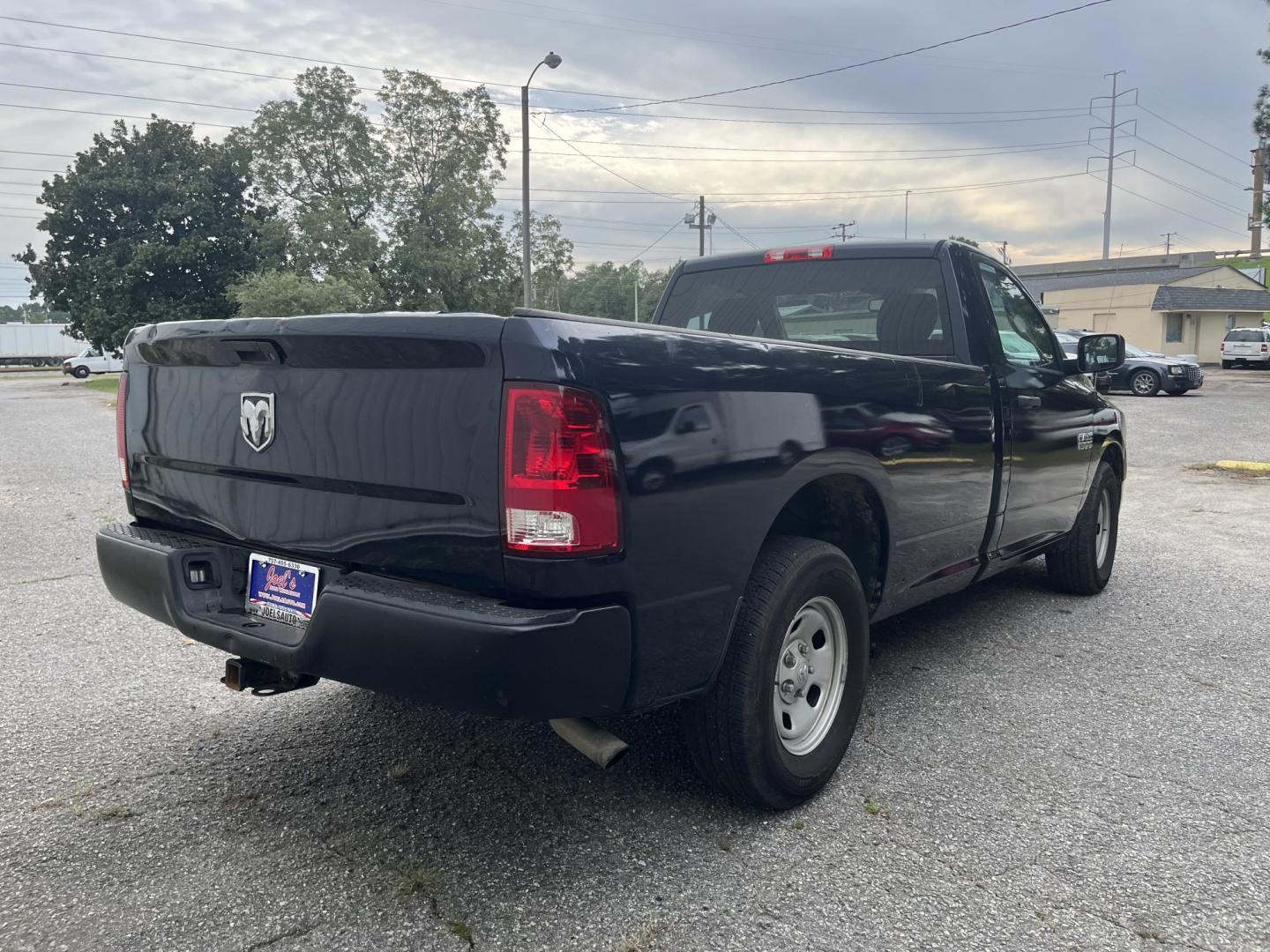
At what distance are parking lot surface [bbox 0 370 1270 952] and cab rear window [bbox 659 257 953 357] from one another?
59.1 inches

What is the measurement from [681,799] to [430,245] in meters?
42.0

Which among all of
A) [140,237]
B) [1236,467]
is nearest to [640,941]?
[1236,467]

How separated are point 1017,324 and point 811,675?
8.25 ft

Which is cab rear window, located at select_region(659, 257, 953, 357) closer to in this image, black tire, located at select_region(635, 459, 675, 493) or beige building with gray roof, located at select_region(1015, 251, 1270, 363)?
black tire, located at select_region(635, 459, 675, 493)

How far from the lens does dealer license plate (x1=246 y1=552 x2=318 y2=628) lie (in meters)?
2.60

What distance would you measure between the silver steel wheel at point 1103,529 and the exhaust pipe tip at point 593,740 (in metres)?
4.05

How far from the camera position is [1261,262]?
61.2 metres

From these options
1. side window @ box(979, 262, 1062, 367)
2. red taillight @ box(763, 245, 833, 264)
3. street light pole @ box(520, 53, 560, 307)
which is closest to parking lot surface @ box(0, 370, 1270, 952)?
side window @ box(979, 262, 1062, 367)

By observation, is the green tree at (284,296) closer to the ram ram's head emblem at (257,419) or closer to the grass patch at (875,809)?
the ram ram's head emblem at (257,419)

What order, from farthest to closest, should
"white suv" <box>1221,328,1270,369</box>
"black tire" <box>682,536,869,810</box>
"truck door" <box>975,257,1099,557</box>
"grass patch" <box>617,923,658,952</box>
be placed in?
"white suv" <box>1221,328,1270,369</box> < "truck door" <box>975,257,1099,557</box> < "black tire" <box>682,536,869,810</box> < "grass patch" <box>617,923,658,952</box>

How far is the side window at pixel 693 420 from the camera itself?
242 cm

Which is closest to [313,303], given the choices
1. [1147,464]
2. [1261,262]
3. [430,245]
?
[430,245]

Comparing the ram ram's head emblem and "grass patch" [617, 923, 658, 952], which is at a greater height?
the ram ram's head emblem

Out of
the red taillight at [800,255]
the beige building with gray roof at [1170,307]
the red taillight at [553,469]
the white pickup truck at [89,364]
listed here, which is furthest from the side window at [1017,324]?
the white pickup truck at [89,364]
